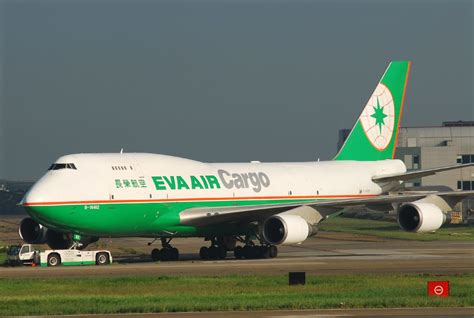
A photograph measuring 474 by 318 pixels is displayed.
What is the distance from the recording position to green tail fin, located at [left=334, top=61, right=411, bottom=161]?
6594 centimetres

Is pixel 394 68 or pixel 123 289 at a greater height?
pixel 394 68

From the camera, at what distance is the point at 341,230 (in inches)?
3359

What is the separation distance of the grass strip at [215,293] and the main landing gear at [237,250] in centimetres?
1332

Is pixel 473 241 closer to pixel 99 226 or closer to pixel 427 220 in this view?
pixel 427 220

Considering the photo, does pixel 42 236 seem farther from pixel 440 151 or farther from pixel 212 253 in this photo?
pixel 440 151

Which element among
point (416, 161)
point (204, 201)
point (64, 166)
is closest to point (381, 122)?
point (204, 201)

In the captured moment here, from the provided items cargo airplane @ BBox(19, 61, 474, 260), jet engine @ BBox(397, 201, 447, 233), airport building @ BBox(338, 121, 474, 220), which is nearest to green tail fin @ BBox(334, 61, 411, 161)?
cargo airplane @ BBox(19, 61, 474, 260)

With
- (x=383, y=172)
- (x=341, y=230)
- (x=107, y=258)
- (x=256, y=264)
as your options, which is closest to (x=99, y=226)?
(x=107, y=258)

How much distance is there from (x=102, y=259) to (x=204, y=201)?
611 centimetres

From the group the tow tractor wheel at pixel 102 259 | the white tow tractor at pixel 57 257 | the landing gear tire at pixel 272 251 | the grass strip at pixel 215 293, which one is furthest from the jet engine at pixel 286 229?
the grass strip at pixel 215 293

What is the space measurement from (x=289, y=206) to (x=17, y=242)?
3122cm

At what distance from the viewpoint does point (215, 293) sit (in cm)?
3681

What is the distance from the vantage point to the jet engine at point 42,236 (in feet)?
185

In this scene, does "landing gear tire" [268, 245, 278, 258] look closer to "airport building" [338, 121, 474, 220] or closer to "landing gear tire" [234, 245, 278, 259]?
"landing gear tire" [234, 245, 278, 259]
